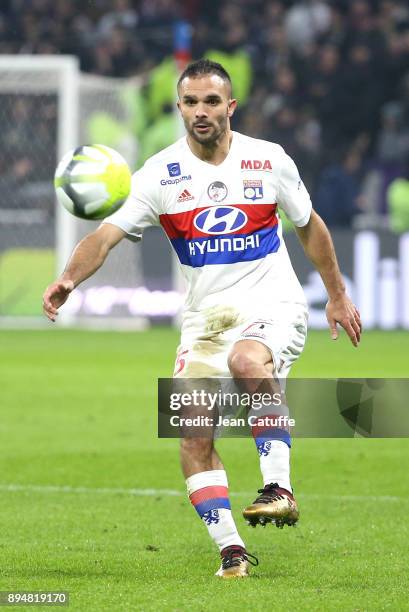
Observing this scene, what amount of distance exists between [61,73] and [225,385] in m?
15.7

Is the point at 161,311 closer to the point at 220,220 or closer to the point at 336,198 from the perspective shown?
the point at 336,198

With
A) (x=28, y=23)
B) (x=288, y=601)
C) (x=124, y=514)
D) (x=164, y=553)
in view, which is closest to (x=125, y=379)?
(x=124, y=514)

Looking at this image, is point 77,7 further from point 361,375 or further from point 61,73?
point 361,375

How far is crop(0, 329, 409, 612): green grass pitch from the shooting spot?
5680 millimetres

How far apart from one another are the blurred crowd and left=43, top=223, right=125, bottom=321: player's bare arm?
1523cm

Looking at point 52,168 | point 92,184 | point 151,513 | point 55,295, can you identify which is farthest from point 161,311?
point 55,295

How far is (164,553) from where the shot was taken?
A: 21.7 feet

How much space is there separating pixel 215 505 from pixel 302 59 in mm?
18268

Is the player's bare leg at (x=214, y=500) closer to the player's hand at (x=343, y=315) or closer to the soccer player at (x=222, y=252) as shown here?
the soccer player at (x=222, y=252)

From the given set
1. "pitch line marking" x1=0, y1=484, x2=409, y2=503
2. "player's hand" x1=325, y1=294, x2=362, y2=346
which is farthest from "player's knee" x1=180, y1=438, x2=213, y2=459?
"pitch line marking" x1=0, y1=484, x2=409, y2=503

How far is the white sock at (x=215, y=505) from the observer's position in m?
6.00

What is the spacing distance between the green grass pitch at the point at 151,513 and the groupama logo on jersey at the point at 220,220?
1425mm

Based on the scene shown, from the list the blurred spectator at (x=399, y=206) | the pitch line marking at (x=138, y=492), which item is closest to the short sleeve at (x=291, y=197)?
the pitch line marking at (x=138, y=492)

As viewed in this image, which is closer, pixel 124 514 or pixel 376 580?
pixel 376 580
